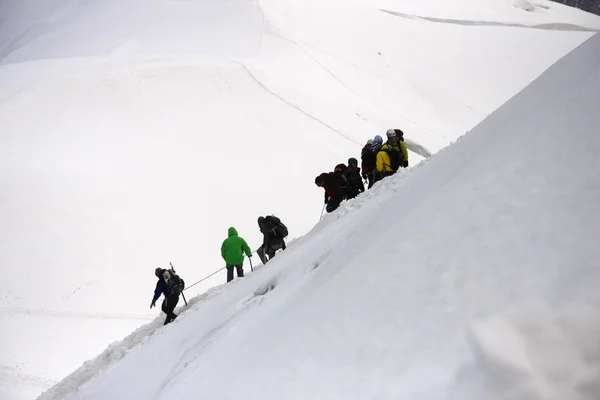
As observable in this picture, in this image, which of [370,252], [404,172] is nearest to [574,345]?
[370,252]

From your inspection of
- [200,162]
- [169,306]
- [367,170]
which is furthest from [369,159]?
[200,162]

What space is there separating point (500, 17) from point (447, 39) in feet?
40.7

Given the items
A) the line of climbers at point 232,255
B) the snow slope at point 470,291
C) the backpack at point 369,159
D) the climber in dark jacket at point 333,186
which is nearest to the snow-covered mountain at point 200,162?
the snow slope at point 470,291

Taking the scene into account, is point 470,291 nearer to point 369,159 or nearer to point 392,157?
point 392,157

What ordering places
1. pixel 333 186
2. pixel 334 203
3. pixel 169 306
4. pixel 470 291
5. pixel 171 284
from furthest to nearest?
pixel 334 203 < pixel 333 186 < pixel 169 306 < pixel 171 284 < pixel 470 291

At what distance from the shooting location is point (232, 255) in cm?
1130

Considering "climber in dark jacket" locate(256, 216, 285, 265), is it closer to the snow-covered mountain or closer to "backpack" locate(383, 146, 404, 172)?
the snow-covered mountain

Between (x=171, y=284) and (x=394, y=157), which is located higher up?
(x=394, y=157)

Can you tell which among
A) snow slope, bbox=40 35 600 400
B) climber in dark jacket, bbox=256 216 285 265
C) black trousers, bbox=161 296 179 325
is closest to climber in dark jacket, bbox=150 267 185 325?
black trousers, bbox=161 296 179 325

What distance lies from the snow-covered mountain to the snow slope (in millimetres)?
47

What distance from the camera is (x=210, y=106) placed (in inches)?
947

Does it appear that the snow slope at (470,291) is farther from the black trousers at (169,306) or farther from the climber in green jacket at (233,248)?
the climber in green jacket at (233,248)

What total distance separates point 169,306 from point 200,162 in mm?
11076

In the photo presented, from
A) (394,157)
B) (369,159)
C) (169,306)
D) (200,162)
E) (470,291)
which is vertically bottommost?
(470,291)
